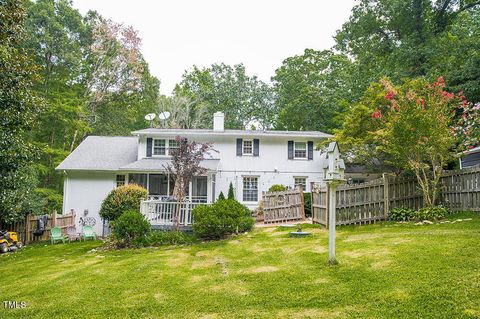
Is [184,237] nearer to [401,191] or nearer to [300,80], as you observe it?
[401,191]

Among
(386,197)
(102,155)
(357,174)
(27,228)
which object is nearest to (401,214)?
(386,197)

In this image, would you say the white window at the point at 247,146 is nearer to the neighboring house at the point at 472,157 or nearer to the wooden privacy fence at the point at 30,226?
the wooden privacy fence at the point at 30,226

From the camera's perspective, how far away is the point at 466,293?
4211 mm

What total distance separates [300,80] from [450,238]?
2760 cm

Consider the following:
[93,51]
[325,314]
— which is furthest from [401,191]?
[93,51]

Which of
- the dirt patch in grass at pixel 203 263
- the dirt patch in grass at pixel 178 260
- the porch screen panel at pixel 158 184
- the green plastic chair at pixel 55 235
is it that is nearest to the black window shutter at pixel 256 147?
the porch screen panel at pixel 158 184

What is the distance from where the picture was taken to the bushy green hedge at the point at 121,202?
14953 millimetres

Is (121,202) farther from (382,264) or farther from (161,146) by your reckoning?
(382,264)

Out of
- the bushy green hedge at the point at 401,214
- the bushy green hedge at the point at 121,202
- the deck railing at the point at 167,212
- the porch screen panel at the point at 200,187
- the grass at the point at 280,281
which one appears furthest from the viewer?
the porch screen panel at the point at 200,187

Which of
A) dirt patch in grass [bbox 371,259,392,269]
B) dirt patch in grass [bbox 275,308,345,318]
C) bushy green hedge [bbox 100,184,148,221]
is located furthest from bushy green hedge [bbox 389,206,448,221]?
bushy green hedge [bbox 100,184,148,221]

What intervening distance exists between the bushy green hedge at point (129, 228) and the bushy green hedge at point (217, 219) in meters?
1.70

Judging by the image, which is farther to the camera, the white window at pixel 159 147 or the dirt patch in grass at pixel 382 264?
the white window at pixel 159 147

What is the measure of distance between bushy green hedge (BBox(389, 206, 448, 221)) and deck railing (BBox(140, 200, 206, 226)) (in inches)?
258

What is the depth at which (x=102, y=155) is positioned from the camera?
21.1m
